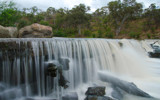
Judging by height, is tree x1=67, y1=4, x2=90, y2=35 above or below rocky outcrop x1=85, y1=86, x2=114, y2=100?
above

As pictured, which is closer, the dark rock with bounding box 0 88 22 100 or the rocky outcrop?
the rocky outcrop

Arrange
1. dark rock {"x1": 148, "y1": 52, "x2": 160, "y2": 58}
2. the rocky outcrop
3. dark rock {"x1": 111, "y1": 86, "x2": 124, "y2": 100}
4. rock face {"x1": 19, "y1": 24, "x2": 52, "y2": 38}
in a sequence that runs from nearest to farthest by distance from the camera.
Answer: the rocky outcrop < dark rock {"x1": 111, "y1": 86, "x2": 124, "y2": 100} < rock face {"x1": 19, "y1": 24, "x2": 52, "y2": 38} < dark rock {"x1": 148, "y1": 52, "x2": 160, "y2": 58}

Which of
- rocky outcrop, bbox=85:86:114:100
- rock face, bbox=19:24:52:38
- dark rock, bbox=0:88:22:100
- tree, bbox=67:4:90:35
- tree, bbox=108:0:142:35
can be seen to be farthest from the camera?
tree, bbox=67:4:90:35

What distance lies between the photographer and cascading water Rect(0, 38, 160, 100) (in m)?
6.29

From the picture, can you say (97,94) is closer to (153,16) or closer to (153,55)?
(153,55)

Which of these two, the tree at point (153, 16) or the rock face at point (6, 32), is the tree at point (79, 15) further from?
the rock face at point (6, 32)

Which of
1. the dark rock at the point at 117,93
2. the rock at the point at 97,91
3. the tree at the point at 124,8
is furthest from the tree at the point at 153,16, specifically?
the rock at the point at 97,91

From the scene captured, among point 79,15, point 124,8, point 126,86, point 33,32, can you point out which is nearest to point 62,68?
point 126,86

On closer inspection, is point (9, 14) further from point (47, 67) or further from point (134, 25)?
point (134, 25)

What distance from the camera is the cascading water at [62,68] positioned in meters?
6.29

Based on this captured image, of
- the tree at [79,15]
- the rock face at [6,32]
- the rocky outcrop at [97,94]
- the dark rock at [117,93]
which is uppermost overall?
the tree at [79,15]

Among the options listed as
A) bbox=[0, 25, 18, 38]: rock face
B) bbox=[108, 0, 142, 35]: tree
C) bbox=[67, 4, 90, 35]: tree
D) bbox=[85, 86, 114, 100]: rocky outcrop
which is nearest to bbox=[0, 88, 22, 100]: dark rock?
bbox=[85, 86, 114, 100]: rocky outcrop

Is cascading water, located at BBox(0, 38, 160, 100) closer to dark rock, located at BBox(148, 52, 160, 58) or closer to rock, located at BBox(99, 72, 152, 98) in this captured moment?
rock, located at BBox(99, 72, 152, 98)

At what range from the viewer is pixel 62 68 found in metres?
7.17
